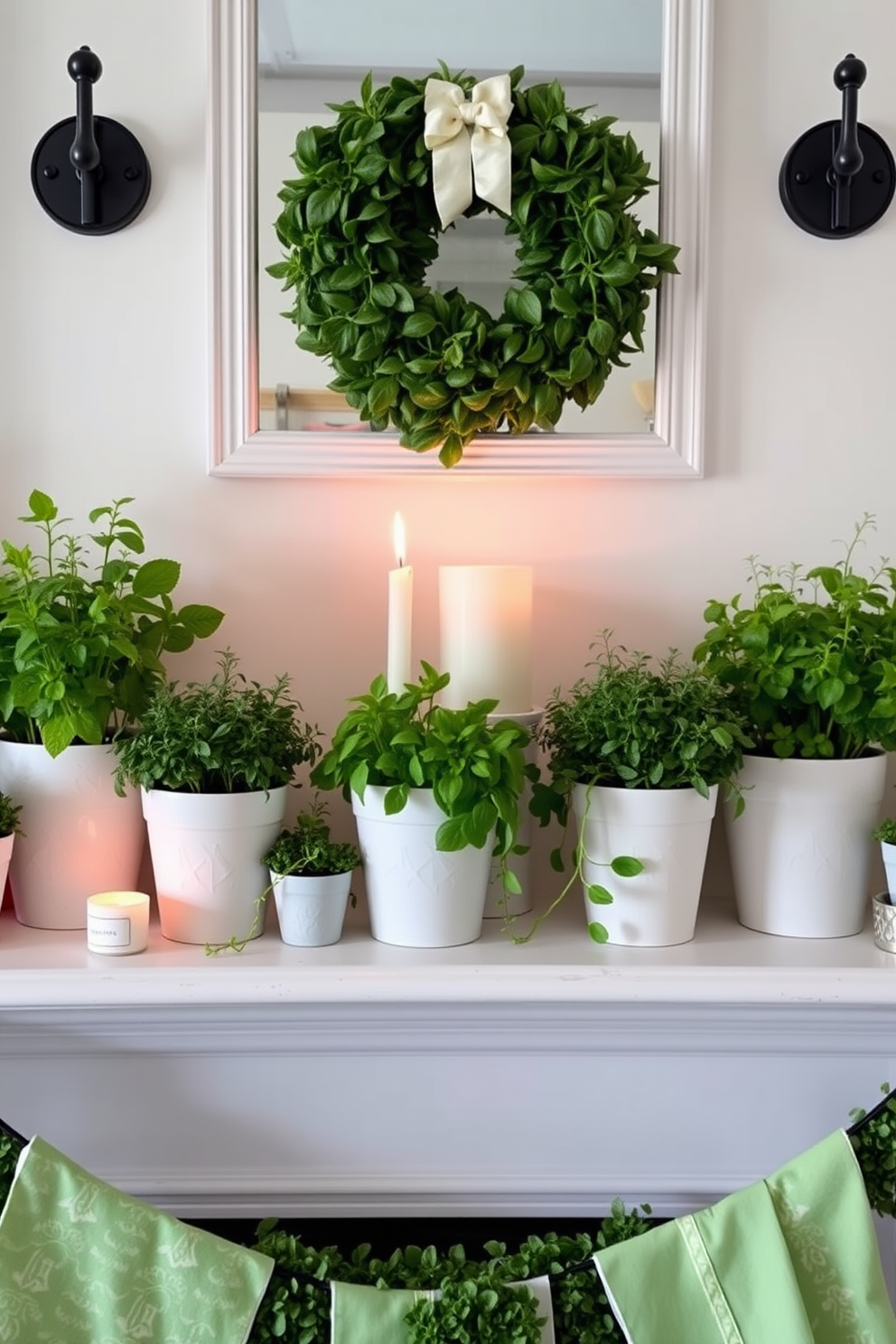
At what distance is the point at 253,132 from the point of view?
1.08 metres

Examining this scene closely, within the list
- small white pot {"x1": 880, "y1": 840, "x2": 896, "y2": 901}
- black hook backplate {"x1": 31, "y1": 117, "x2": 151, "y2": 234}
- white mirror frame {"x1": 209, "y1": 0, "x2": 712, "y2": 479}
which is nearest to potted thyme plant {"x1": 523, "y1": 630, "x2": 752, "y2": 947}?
small white pot {"x1": 880, "y1": 840, "x2": 896, "y2": 901}

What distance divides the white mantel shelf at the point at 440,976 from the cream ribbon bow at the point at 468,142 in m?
0.62

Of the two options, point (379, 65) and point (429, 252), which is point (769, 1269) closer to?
point (429, 252)

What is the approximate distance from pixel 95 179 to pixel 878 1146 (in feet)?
3.32

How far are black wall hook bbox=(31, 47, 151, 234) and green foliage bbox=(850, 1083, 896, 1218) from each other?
958mm

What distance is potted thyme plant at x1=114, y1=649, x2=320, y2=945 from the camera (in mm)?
948

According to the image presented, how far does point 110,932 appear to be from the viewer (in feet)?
3.08

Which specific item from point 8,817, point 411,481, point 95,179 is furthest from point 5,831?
point 95,179

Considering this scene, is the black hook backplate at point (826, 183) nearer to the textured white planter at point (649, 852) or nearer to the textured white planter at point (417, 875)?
the textured white planter at point (649, 852)

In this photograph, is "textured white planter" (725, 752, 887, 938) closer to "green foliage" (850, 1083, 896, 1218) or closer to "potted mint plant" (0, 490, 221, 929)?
"green foliage" (850, 1083, 896, 1218)

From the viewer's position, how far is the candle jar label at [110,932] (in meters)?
0.94

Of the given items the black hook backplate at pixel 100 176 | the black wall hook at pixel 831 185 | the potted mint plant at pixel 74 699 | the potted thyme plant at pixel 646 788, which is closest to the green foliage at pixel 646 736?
the potted thyme plant at pixel 646 788

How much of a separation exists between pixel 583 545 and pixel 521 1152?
1.73 feet

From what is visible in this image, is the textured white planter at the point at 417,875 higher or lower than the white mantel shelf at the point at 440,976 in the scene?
higher
